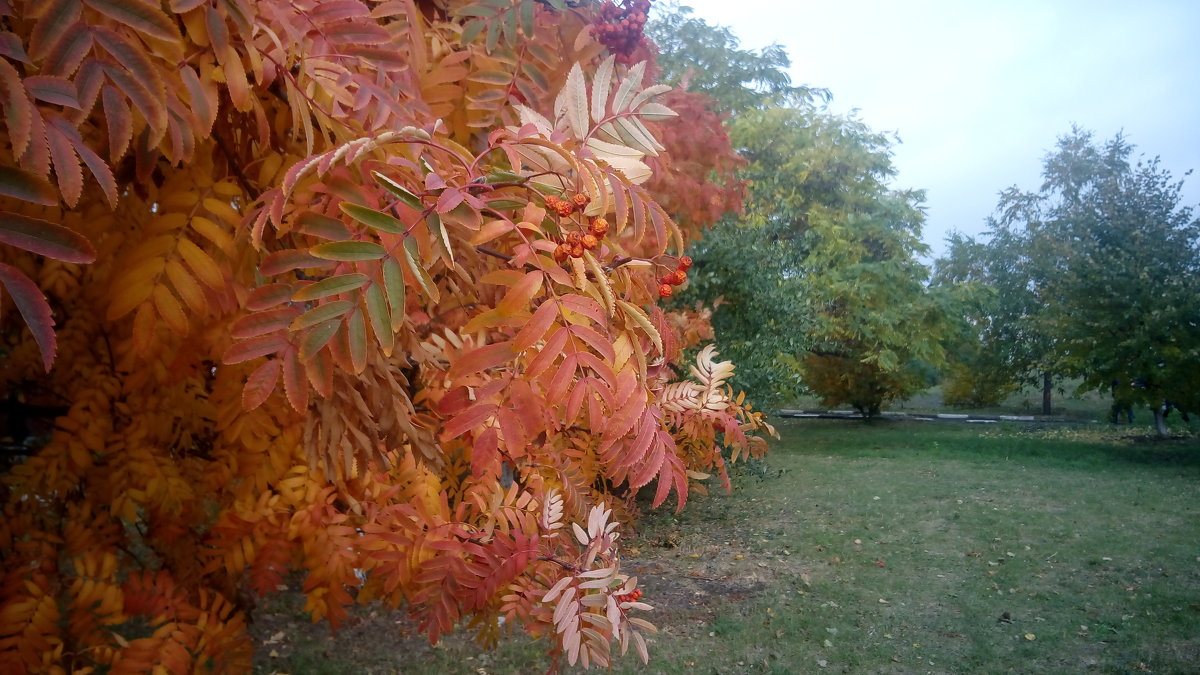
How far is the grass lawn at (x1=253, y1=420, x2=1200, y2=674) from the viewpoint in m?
5.57

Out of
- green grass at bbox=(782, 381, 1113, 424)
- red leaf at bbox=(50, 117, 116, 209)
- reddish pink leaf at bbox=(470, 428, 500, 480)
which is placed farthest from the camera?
green grass at bbox=(782, 381, 1113, 424)

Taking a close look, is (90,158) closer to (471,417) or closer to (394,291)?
(394,291)

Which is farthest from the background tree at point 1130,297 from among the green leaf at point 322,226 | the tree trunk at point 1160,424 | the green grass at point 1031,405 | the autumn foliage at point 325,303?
the green leaf at point 322,226

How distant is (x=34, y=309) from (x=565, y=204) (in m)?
0.71

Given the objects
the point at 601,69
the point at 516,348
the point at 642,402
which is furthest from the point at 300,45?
the point at 642,402

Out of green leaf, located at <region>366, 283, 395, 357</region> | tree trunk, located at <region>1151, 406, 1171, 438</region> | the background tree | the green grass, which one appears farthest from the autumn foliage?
the green grass

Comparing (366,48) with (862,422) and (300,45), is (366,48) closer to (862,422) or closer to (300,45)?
(300,45)

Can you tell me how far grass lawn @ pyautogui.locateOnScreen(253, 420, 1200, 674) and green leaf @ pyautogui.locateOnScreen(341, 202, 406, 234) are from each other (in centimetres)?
430

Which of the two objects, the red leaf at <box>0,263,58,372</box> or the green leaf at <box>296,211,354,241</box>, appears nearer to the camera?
the red leaf at <box>0,263,58,372</box>

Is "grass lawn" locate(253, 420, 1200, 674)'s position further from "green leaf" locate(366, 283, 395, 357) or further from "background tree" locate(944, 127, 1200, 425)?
"green leaf" locate(366, 283, 395, 357)

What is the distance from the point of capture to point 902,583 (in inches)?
290

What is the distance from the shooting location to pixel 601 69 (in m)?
1.32

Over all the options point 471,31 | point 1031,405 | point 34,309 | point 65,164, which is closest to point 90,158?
point 65,164

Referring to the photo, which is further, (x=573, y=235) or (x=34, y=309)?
(x=573, y=235)
